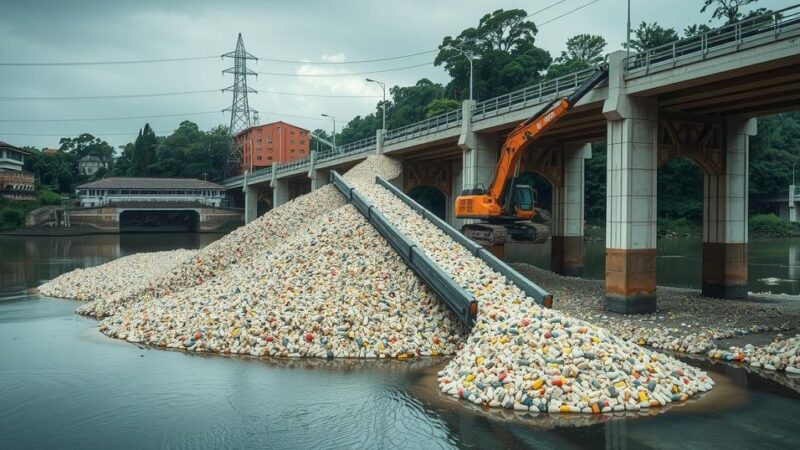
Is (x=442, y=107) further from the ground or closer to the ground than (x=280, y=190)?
further from the ground

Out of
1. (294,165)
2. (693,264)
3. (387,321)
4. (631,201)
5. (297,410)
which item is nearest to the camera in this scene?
(297,410)

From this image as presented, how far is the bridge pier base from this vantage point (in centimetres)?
2092

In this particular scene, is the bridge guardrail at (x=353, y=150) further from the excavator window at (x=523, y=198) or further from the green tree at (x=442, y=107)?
the excavator window at (x=523, y=198)

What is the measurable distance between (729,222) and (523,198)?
8.12 m

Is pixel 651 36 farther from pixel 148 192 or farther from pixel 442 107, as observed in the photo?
pixel 148 192

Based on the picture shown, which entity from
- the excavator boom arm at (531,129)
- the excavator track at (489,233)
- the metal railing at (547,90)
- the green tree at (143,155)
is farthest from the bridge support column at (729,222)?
the green tree at (143,155)

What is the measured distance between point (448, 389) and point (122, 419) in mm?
6150

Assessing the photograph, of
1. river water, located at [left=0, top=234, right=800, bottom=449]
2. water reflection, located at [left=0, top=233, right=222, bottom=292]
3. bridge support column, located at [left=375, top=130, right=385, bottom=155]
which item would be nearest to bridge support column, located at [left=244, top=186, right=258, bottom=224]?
water reflection, located at [left=0, top=233, right=222, bottom=292]

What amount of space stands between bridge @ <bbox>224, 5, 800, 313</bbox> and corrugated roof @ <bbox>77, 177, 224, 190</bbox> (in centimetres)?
7213

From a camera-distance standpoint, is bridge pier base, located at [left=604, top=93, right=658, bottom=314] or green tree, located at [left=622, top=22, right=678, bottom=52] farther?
green tree, located at [left=622, top=22, right=678, bottom=52]

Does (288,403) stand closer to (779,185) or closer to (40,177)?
(779,185)

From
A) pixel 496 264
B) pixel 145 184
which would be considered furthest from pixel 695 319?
pixel 145 184

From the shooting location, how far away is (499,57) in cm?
7381

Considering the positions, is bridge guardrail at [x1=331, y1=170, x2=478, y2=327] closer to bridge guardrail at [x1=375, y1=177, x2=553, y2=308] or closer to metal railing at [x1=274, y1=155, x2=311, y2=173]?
bridge guardrail at [x1=375, y1=177, x2=553, y2=308]
